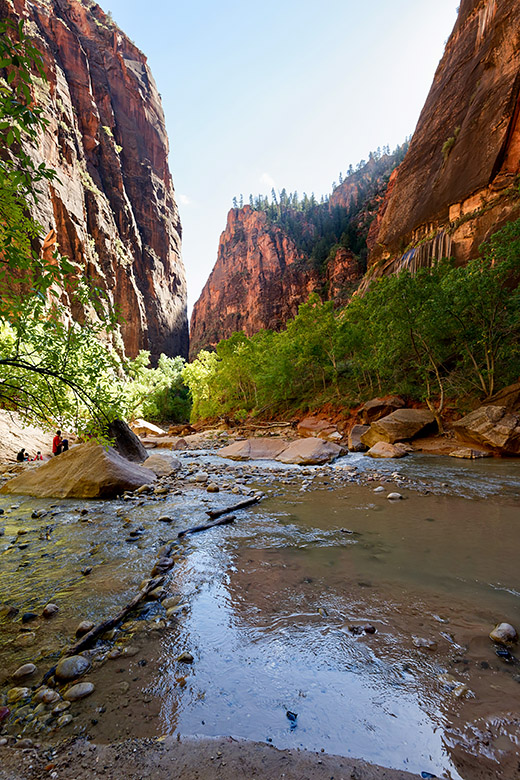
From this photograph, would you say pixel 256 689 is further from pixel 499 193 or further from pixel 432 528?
pixel 499 193

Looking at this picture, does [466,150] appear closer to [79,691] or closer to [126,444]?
[126,444]

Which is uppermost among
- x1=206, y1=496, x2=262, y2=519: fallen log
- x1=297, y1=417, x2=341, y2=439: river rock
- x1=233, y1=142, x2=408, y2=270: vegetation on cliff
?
x1=233, y1=142, x2=408, y2=270: vegetation on cliff

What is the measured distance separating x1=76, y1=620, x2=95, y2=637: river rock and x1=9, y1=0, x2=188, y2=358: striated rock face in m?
49.2

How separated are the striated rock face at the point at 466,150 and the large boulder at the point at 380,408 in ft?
46.9

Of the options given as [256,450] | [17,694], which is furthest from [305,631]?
[256,450]

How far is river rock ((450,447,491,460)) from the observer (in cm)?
1277

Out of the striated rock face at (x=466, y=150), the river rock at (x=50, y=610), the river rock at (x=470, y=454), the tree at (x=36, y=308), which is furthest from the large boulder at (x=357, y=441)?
the striated rock face at (x=466, y=150)

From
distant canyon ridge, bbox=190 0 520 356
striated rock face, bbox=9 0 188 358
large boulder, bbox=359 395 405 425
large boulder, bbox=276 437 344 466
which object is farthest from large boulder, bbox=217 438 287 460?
striated rock face, bbox=9 0 188 358

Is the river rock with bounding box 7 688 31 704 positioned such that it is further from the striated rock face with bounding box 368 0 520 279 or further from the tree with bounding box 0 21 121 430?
the striated rock face with bounding box 368 0 520 279

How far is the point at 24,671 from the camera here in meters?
2.46

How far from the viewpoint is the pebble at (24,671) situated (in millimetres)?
2416

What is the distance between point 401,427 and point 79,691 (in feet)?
55.3

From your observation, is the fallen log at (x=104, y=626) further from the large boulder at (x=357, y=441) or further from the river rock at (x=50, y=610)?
the large boulder at (x=357, y=441)

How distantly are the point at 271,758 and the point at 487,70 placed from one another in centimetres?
4624
